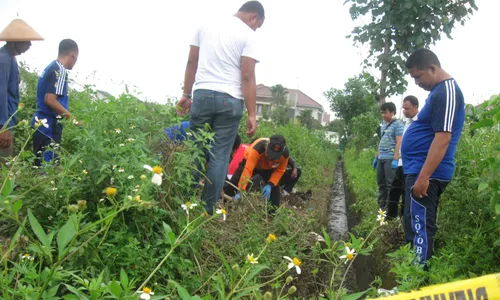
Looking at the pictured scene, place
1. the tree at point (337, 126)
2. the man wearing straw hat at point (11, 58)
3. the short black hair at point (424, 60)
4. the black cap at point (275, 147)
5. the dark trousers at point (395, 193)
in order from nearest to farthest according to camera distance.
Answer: the short black hair at point (424, 60) < the man wearing straw hat at point (11, 58) < the black cap at point (275, 147) < the dark trousers at point (395, 193) < the tree at point (337, 126)

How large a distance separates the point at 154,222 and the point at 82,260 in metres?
0.45

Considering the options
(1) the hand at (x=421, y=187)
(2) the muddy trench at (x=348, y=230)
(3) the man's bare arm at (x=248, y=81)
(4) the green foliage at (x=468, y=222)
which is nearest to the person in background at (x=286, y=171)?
(2) the muddy trench at (x=348, y=230)

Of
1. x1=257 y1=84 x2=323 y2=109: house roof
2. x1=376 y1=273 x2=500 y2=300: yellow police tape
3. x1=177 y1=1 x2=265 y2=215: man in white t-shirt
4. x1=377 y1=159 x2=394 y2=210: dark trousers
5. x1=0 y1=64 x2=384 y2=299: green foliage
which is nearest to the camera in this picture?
x1=376 y1=273 x2=500 y2=300: yellow police tape

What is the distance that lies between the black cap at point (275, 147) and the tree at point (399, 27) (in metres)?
4.02

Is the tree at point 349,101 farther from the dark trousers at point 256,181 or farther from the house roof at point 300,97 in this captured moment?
the house roof at point 300,97

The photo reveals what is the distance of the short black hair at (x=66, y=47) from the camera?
4004 millimetres

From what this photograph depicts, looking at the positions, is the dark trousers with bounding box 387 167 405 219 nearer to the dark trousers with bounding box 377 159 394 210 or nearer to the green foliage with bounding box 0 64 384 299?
the dark trousers with bounding box 377 159 394 210

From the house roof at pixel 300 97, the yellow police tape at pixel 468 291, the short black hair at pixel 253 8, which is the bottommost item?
the yellow police tape at pixel 468 291

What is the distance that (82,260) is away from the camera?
1.83 metres

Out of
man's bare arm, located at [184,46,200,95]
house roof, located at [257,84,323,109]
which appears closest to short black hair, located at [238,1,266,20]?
man's bare arm, located at [184,46,200,95]

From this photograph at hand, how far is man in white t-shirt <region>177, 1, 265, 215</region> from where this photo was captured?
3061mm

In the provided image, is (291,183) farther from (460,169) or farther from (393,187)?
(460,169)

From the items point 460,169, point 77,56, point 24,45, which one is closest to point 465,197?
point 460,169

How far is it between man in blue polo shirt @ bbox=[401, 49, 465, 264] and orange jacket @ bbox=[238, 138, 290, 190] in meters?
1.62
